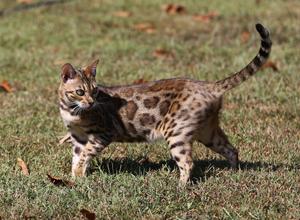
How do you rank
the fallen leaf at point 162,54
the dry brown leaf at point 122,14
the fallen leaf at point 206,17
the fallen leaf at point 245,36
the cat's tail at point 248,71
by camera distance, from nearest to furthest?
the cat's tail at point 248,71
the fallen leaf at point 162,54
the fallen leaf at point 245,36
the fallen leaf at point 206,17
the dry brown leaf at point 122,14

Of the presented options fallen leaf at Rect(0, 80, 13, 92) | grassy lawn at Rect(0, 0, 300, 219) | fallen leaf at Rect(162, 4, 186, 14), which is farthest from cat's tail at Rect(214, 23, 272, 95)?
fallen leaf at Rect(162, 4, 186, 14)

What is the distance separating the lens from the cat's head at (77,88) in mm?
6848

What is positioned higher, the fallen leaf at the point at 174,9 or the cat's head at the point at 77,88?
the cat's head at the point at 77,88

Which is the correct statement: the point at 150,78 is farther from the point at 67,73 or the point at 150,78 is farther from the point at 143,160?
the point at 67,73

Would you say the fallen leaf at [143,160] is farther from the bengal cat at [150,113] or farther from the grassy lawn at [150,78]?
the bengal cat at [150,113]

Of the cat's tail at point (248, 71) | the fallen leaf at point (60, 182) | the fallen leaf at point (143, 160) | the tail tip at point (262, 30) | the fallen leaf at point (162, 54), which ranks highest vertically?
the tail tip at point (262, 30)

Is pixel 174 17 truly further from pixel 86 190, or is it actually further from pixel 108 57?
pixel 86 190

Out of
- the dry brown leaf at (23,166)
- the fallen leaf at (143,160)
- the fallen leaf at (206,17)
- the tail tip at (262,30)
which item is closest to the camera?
the tail tip at (262,30)

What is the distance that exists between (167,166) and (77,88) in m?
1.08

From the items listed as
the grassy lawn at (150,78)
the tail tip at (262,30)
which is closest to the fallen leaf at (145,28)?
the grassy lawn at (150,78)

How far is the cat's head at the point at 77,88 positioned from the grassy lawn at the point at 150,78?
2.00 feet

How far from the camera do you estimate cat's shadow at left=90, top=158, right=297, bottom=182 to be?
6922 millimetres

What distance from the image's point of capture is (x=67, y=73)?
22.9ft

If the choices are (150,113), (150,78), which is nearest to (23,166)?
(150,113)
